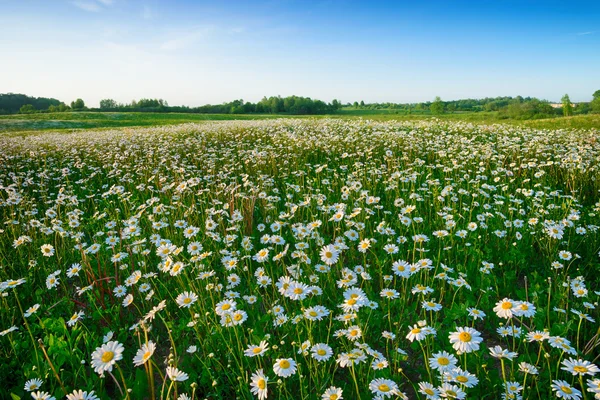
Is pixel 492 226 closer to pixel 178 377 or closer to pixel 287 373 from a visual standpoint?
pixel 287 373

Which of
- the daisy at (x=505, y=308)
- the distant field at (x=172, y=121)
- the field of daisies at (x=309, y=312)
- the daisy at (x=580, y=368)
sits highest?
the distant field at (x=172, y=121)

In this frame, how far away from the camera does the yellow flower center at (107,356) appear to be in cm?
176

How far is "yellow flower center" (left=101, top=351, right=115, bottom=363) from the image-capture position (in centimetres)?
176

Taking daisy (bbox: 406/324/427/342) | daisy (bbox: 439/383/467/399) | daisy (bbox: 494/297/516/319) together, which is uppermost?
daisy (bbox: 494/297/516/319)

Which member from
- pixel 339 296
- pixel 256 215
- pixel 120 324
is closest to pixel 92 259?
pixel 120 324

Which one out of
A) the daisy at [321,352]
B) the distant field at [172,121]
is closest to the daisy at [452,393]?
the daisy at [321,352]

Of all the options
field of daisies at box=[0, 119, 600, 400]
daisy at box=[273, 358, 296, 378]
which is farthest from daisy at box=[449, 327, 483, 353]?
daisy at box=[273, 358, 296, 378]

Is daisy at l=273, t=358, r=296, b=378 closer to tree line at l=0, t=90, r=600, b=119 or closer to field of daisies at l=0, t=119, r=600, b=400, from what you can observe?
field of daisies at l=0, t=119, r=600, b=400

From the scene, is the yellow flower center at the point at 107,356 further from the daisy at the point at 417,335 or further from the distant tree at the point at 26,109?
the distant tree at the point at 26,109

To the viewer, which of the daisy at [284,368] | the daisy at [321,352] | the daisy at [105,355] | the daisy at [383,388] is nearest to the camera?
the daisy at [105,355]

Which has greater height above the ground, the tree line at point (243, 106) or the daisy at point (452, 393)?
the tree line at point (243, 106)

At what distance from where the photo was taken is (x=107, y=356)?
1776 millimetres

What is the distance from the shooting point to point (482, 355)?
285 cm

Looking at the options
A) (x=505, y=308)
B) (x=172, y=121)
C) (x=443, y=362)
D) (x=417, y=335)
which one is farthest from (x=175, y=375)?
(x=172, y=121)
